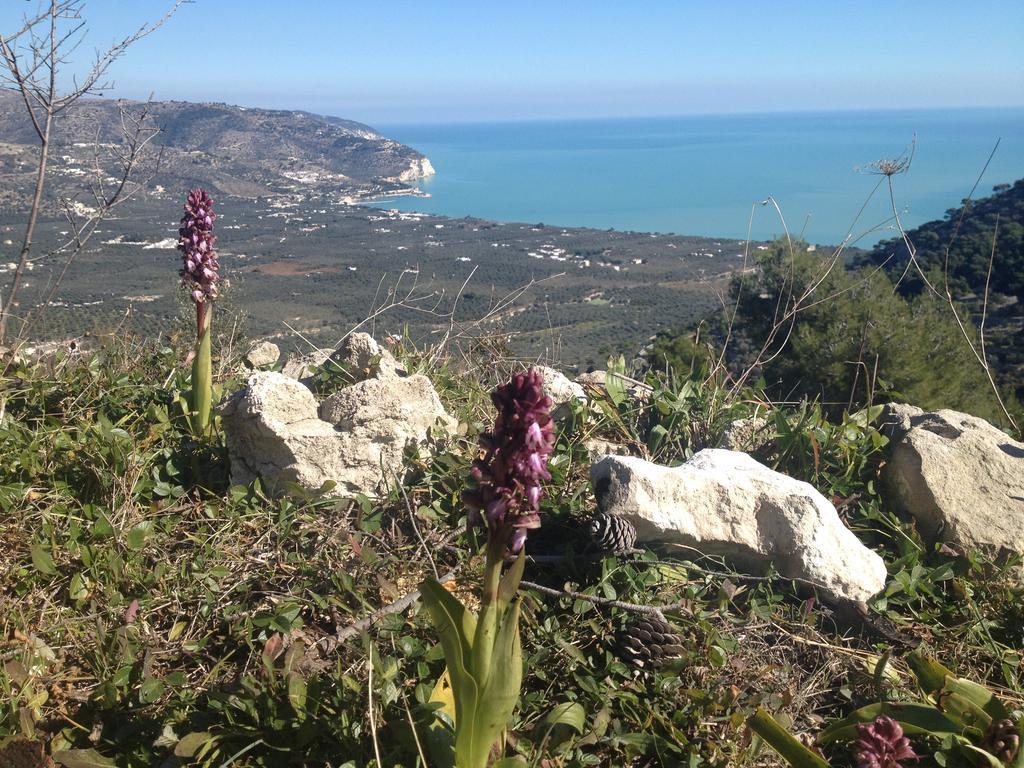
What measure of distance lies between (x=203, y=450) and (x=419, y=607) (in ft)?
4.80

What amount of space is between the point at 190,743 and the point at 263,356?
3.02 meters

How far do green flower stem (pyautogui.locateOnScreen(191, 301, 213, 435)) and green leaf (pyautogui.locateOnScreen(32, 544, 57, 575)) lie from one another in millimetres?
943

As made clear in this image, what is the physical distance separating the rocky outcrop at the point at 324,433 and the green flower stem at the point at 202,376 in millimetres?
271

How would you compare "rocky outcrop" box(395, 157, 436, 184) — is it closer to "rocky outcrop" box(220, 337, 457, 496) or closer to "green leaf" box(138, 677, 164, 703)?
"rocky outcrop" box(220, 337, 457, 496)

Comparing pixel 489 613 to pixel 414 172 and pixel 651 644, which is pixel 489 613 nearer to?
pixel 651 644

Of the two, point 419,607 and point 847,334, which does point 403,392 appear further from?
point 847,334

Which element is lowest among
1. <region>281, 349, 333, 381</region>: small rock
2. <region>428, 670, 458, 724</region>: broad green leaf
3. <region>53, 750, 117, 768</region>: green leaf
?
<region>53, 750, 117, 768</region>: green leaf

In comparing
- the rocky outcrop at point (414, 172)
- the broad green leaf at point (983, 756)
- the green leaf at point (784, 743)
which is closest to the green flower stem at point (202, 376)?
the green leaf at point (784, 743)

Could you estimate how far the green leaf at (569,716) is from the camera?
1.98 meters

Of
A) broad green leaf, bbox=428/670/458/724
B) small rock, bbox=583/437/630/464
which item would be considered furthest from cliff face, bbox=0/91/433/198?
broad green leaf, bbox=428/670/458/724

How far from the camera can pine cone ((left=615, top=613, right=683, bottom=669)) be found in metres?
2.26

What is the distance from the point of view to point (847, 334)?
13242mm

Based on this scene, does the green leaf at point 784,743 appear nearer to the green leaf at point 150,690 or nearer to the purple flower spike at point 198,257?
the green leaf at point 150,690

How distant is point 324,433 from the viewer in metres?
3.02
